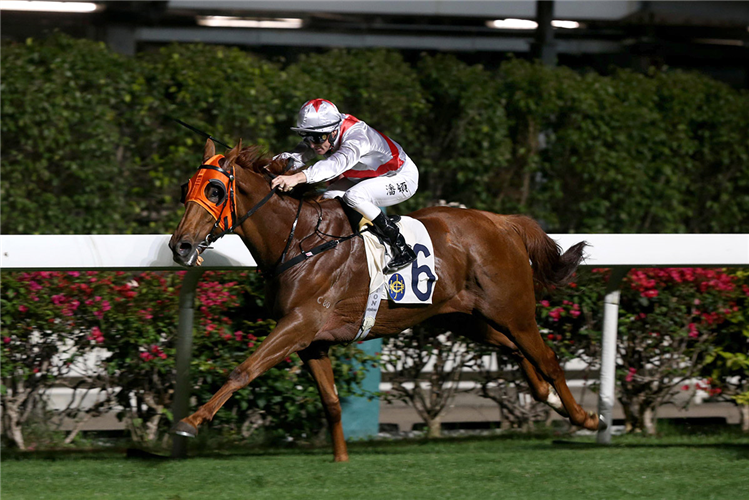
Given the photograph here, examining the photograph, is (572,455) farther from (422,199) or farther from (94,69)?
(94,69)

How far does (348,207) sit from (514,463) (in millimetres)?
1452

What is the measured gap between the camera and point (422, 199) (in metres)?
8.09

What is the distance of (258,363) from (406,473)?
82cm

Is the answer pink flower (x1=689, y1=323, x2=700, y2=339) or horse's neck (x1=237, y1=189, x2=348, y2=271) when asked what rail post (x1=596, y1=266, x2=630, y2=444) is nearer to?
pink flower (x1=689, y1=323, x2=700, y2=339)

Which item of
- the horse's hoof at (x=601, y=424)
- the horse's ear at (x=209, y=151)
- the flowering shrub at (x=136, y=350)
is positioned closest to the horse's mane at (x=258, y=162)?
the horse's ear at (x=209, y=151)

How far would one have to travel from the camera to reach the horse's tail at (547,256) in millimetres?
4582

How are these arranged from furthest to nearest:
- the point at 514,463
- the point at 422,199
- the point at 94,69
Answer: the point at 422,199
the point at 94,69
the point at 514,463

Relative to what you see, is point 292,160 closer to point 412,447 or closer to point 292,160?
point 292,160

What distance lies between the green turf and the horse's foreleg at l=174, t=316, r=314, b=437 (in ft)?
0.86

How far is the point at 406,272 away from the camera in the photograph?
13.8 ft

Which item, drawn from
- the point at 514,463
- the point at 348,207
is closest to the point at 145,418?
the point at 348,207

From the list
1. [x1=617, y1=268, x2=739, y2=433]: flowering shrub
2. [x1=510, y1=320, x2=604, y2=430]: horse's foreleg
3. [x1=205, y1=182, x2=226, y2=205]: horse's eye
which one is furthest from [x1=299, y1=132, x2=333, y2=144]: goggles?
[x1=617, y1=268, x2=739, y2=433]: flowering shrub

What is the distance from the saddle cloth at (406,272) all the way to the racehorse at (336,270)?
1.8 inches

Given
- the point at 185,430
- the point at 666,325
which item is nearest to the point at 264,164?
the point at 185,430
